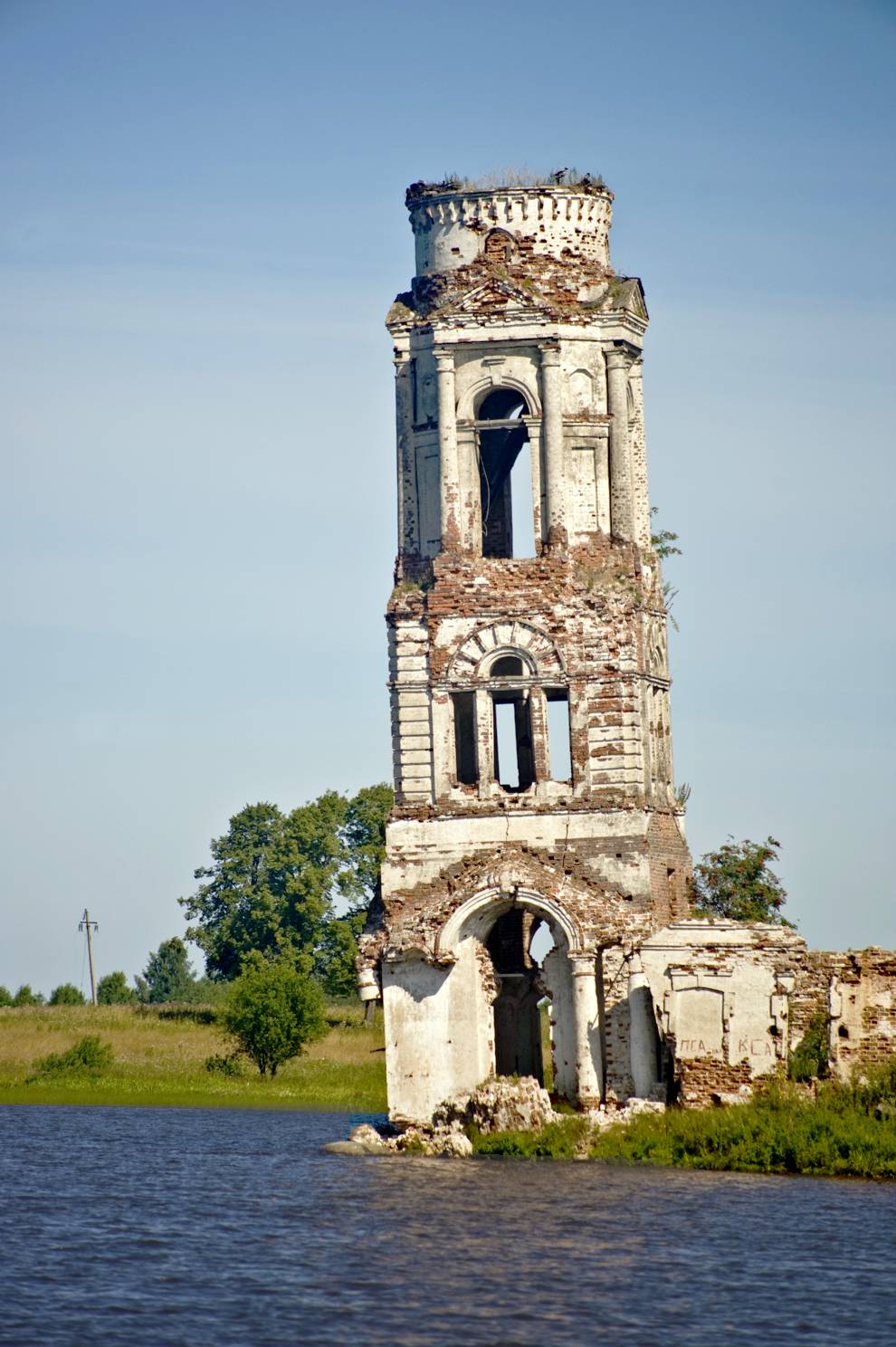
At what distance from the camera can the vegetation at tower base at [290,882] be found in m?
63.7

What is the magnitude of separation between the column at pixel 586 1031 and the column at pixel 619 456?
6375 millimetres

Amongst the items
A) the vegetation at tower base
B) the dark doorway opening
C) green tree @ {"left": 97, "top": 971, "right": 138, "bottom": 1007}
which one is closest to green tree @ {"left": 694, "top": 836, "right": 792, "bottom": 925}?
the dark doorway opening

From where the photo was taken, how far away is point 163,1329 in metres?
21.4

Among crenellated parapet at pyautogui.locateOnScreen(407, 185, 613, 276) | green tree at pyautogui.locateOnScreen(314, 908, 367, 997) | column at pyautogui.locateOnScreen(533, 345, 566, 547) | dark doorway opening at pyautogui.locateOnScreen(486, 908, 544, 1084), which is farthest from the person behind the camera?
green tree at pyautogui.locateOnScreen(314, 908, 367, 997)

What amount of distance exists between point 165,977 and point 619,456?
2236 inches

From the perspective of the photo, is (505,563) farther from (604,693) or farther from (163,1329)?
(163,1329)

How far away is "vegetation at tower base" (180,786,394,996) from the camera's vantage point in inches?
2507

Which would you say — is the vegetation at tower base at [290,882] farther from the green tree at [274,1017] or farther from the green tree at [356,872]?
the green tree at [274,1017]

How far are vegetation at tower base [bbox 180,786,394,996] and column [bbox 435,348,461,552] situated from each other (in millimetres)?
28290

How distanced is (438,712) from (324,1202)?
8.55m

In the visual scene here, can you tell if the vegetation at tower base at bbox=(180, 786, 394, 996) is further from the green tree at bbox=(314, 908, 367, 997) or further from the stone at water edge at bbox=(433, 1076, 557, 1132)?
the stone at water edge at bbox=(433, 1076, 557, 1132)

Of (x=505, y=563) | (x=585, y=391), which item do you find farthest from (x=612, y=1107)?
(x=585, y=391)

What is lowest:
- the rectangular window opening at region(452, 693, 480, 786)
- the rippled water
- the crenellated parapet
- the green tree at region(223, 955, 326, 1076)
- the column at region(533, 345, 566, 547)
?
the rippled water

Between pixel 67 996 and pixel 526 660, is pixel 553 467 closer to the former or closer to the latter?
pixel 526 660
